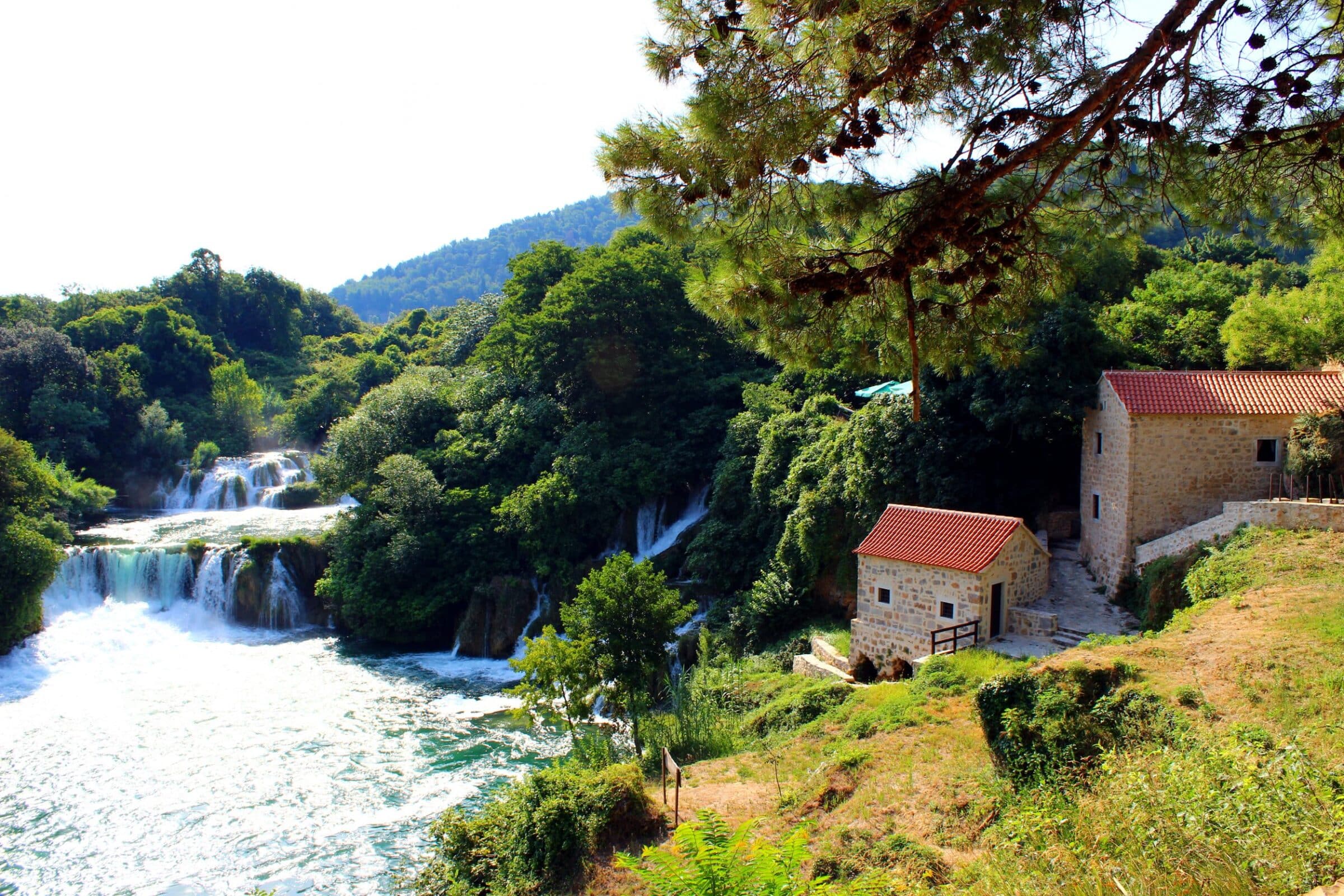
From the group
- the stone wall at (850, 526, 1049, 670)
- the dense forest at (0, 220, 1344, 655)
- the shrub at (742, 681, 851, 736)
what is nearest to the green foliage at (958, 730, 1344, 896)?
the dense forest at (0, 220, 1344, 655)

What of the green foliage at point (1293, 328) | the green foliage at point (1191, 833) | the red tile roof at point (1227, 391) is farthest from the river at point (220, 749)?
the green foliage at point (1293, 328)

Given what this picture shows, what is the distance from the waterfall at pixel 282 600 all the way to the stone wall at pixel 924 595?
60.4 ft

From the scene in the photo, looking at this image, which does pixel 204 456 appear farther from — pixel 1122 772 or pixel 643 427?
pixel 1122 772

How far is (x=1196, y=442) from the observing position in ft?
52.0

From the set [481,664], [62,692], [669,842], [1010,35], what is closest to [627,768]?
[669,842]

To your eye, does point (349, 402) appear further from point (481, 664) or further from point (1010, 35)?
point (1010, 35)

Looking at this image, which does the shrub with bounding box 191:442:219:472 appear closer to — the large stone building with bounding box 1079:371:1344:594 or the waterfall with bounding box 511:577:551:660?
the waterfall with bounding box 511:577:551:660

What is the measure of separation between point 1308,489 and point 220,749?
21.7m

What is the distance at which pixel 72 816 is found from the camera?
48.2 ft

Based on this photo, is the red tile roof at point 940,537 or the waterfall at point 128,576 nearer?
the red tile roof at point 940,537

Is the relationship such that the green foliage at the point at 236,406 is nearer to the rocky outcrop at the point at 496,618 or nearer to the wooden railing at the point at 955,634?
the rocky outcrop at the point at 496,618

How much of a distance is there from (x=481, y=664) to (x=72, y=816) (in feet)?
34.0

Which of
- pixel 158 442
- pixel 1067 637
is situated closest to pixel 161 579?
pixel 158 442

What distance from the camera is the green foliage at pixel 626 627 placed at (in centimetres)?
1559
